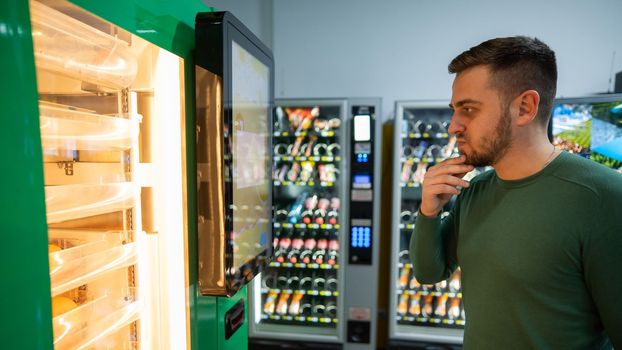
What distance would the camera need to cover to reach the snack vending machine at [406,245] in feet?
9.37

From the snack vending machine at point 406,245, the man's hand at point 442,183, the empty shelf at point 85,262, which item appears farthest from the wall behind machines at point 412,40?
the empty shelf at point 85,262

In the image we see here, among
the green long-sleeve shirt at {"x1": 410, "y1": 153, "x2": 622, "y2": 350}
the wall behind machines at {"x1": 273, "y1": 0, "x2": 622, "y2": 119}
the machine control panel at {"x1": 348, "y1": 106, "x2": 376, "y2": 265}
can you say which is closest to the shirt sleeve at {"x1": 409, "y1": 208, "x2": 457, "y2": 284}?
the green long-sleeve shirt at {"x1": 410, "y1": 153, "x2": 622, "y2": 350}

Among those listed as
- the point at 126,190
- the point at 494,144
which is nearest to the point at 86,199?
the point at 126,190

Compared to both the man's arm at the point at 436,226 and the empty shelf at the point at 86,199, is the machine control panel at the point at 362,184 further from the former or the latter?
the empty shelf at the point at 86,199

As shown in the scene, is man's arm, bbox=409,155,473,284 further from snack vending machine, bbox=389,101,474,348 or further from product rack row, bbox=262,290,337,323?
product rack row, bbox=262,290,337,323

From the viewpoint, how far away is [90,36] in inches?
32.1

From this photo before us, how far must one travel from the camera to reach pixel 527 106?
111 centimetres

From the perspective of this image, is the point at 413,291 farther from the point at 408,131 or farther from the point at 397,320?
the point at 408,131

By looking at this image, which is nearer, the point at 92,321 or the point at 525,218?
the point at 92,321

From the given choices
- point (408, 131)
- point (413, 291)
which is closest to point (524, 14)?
point (408, 131)

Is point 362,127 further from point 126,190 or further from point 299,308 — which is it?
point 126,190

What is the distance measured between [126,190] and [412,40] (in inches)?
119

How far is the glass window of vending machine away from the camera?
2.93 ft

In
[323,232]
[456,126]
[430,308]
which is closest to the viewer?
[456,126]
